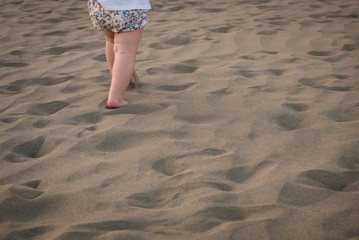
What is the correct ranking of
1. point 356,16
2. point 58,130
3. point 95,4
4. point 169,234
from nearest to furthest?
point 169,234 < point 58,130 < point 95,4 < point 356,16

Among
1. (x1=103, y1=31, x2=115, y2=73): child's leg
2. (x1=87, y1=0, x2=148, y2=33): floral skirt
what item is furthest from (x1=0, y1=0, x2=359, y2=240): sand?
(x1=87, y1=0, x2=148, y2=33): floral skirt

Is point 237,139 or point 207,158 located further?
point 237,139

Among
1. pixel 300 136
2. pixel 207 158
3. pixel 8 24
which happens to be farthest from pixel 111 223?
pixel 8 24

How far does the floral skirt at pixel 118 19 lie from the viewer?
7.52 ft

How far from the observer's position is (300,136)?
1955 mm

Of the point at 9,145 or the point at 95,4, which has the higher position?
the point at 95,4

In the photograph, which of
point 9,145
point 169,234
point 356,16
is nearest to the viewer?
point 169,234

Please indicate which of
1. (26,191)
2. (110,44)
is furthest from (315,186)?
(110,44)

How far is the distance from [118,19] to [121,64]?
10.4 inches

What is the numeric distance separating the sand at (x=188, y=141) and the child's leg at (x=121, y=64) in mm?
93

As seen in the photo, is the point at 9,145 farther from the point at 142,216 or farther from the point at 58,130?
the point at 142,216

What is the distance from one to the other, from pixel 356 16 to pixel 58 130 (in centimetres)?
377

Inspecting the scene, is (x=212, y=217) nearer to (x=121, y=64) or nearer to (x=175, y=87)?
(x=121, y=64)

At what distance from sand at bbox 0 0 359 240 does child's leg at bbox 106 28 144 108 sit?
0.09 metres
